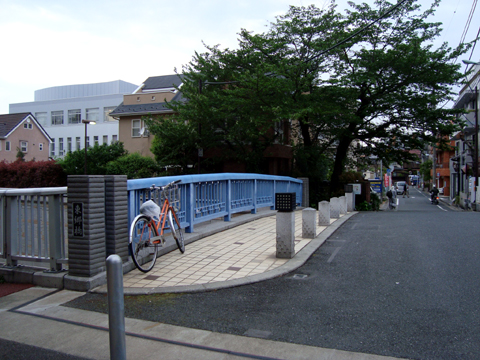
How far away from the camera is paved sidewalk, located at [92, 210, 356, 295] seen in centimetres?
529

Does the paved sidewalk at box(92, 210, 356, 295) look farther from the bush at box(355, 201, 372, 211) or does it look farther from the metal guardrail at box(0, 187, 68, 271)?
the bush at box(355, 201, 372, 211)

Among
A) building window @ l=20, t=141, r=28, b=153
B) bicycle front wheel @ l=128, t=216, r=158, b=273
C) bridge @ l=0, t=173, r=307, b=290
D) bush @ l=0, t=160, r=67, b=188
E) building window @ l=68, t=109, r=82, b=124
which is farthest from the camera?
building window @ l=68, t=109, r=82, b=124

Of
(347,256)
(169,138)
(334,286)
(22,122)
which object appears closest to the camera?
(334,286)

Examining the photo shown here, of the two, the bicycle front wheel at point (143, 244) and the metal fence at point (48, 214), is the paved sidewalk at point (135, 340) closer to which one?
the metal fence at point (48, 214)

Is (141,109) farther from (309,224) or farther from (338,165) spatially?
(309,224)

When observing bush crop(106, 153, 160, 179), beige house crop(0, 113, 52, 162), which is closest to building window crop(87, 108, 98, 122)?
beige house crop(0, 113, 52, 162)

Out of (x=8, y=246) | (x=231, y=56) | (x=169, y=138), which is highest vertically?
(x=231, y=56)

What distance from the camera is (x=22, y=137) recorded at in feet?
168

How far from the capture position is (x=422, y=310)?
14.3 feet

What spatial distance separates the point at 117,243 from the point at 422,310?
3937mm

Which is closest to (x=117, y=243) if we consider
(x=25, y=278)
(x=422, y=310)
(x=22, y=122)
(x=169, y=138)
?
(x=25, y=278)

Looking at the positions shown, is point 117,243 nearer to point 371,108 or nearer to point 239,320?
point 239,320

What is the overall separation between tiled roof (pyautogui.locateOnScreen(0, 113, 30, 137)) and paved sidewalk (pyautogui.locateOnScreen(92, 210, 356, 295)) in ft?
161

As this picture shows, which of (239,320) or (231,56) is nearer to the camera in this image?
(239,320)
